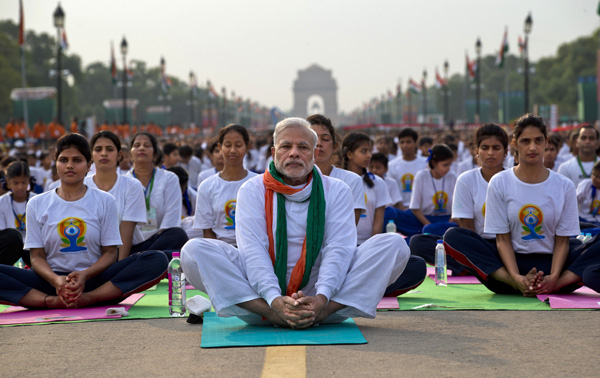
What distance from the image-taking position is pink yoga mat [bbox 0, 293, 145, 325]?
23.2 feet

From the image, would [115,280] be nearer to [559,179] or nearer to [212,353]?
[212,353]

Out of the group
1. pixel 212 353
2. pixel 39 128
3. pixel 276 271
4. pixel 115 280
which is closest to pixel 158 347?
pixel 212 353

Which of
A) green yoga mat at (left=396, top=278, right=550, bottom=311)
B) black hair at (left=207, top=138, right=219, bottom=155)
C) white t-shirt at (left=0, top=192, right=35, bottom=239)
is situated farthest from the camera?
black hair at (left=207, top=138, right=219, bottom=155)

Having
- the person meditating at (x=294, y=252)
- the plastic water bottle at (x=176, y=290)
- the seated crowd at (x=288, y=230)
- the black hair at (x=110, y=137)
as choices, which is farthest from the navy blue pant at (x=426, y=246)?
the person meditating at (x=294, y=252)

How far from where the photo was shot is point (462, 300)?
7.76m

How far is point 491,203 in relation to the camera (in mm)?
7820

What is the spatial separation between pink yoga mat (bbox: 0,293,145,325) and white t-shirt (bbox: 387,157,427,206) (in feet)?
23.2

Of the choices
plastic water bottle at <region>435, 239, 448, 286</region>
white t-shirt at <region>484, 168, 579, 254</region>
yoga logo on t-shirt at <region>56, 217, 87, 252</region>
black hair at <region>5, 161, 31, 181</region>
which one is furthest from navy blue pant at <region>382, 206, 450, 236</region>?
yoga logo on t-shirt at <region>56, 217, 87, 252</region>

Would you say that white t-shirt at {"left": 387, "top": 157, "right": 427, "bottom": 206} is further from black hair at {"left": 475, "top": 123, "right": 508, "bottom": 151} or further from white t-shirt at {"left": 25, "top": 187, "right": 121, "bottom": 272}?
white t-shirt at {"left": 25, "top": 187, "right": 121, "bottom": 272}

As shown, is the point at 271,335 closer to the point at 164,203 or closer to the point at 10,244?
the point at 164,203

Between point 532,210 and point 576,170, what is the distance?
17.5ft

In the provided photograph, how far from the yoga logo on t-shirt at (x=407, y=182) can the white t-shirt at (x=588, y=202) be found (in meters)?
3.33

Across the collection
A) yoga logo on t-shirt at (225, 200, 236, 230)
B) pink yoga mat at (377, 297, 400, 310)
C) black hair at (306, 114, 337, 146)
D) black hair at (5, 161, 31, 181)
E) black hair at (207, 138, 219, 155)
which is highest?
black hair at (306, 114, 337, 146)

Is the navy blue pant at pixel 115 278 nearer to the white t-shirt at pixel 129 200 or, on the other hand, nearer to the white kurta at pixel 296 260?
the white t-shirt at pixel 129 200
